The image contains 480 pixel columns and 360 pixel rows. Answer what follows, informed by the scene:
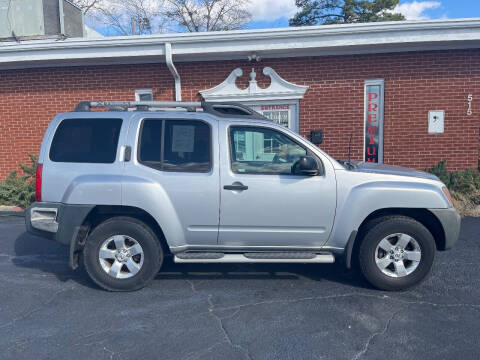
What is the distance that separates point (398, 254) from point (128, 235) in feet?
9.50

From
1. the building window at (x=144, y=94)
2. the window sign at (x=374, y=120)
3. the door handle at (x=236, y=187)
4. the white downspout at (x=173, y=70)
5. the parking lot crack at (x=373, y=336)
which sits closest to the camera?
the parking lot crack at (x=373, y=336)

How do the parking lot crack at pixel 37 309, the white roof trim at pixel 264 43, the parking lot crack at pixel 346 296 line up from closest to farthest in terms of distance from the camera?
the parking lot crack at pixel 37 309 < the parking lot crack at pixel 346 296 < the white roof trim at pixel 264 43

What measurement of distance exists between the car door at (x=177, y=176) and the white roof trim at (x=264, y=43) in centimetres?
430

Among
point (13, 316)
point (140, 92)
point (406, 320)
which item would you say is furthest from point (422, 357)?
point (140, 92)

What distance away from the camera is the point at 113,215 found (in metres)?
4.05

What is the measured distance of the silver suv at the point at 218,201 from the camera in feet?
12.6

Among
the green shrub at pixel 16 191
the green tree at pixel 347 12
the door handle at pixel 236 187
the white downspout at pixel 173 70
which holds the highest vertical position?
the green tree at pixel 347 12

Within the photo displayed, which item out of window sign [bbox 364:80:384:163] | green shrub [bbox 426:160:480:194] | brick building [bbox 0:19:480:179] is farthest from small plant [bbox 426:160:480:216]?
window sign [bbox 364:80:384:163]

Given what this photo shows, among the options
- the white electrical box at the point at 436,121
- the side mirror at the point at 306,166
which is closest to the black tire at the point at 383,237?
the side mirror at the point at 306,166

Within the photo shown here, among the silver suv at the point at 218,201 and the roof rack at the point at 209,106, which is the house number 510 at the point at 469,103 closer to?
the silver suv at the point at 218,201

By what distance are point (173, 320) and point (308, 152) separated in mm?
2176

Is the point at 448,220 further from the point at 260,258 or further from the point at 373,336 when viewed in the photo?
the point at 260,258

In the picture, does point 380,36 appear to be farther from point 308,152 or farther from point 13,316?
point 13,316

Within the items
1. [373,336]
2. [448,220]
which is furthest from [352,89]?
[373,336]
